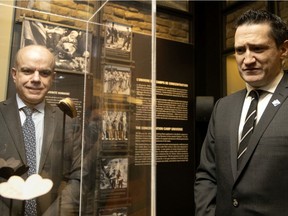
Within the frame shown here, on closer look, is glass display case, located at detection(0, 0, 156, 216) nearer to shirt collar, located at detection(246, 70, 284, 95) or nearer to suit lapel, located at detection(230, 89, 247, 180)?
suit lapel, located at detection(230, 89, 247, 180)

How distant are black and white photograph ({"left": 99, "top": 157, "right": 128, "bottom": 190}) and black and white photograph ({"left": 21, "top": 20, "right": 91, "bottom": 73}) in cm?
50

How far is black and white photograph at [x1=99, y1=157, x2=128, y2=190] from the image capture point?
5.31 ft

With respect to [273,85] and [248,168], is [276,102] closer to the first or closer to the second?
[273,85]

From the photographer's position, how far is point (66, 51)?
151 centimetres

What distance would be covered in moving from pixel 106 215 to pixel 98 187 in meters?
0.15

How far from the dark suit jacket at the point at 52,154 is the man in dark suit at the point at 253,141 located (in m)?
0.60

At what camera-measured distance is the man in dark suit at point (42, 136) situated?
1.32 metres

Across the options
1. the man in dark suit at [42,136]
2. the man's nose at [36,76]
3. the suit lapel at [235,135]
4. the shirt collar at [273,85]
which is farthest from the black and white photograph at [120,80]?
the shirt collar at [273,85]

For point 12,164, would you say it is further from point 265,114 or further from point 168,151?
point 168,151

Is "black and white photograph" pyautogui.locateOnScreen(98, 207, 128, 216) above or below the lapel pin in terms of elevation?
below

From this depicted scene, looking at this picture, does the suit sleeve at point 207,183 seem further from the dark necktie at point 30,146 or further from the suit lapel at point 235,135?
the dark necktie at point 30,146

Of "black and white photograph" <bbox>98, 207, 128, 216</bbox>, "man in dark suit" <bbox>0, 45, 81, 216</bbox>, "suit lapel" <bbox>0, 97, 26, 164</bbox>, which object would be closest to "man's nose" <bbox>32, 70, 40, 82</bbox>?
"man in dark suit" <bbox>0, 45, 81, 216</bbox>

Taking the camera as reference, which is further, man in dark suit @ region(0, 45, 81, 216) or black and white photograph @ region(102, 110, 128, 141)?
black and white photograph @ region(102, 110, 128, 141)


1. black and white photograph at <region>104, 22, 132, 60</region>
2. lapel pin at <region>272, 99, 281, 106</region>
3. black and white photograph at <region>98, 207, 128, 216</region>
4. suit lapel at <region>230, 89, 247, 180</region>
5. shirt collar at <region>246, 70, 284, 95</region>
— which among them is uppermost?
black and white photograph at <region>104, 22, 132, 60</region>
